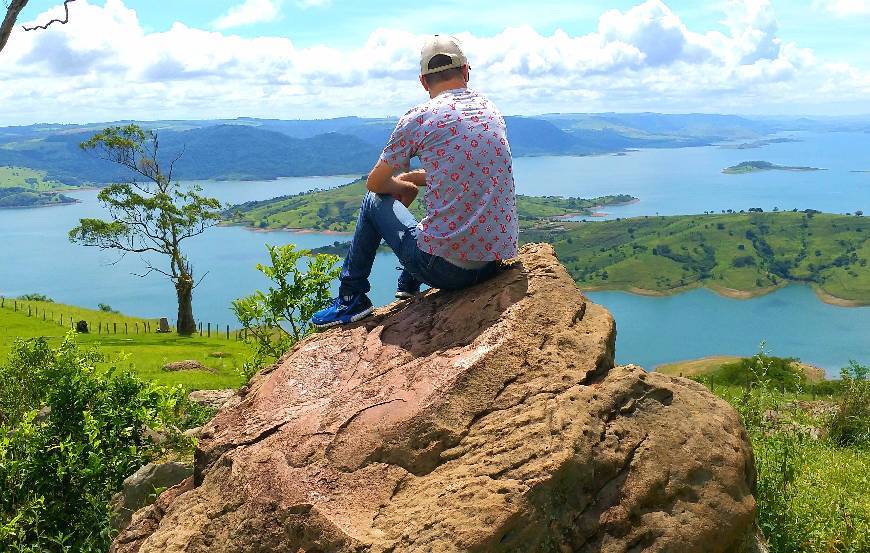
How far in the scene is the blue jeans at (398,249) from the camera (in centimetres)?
705

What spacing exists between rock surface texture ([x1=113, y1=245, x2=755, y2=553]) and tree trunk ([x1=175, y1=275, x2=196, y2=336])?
42.4 metres

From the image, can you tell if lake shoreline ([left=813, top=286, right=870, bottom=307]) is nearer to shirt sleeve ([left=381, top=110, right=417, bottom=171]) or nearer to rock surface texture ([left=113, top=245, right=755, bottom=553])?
rock surface texture ([left=113, top=245, right=755, bottom=553])

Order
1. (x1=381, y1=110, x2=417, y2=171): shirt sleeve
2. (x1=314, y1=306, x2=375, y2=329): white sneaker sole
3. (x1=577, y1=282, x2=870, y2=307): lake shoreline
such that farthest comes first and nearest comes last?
(x1=577, y1=282, x2=870, y2=307): lake shoreline < (x1=314, y1=306, x2=375, y2=329): white sneaker sole < (x1=381, y1=110, x2=417, y2=171): shirt sleeve

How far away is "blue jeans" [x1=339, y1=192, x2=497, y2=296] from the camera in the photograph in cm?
705

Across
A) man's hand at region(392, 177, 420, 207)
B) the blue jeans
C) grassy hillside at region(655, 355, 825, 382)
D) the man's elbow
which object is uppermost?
the man's elbow

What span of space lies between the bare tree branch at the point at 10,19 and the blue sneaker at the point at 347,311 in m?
13.1

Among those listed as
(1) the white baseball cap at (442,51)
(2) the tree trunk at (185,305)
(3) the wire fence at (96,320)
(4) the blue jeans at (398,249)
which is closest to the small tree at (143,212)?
(2) the tree trunk at (185,305)

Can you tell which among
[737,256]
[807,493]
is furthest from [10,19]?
[737,256]

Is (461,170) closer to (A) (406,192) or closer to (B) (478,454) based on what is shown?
(A) (406,192)

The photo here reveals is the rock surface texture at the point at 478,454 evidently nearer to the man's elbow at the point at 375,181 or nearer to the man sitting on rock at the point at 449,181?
the man sitting on rock at the point at 449,181

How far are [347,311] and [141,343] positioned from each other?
3851 cm

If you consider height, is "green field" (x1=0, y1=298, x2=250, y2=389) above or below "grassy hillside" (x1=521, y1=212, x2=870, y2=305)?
above

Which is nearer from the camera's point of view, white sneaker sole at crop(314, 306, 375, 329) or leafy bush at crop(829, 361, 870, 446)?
white sneaker sole at crop(314, 306, 375, 329)

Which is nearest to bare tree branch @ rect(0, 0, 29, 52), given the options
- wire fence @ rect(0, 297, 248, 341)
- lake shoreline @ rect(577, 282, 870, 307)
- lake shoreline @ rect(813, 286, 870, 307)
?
wire fence @ rect(0, 297, 248, 341)
